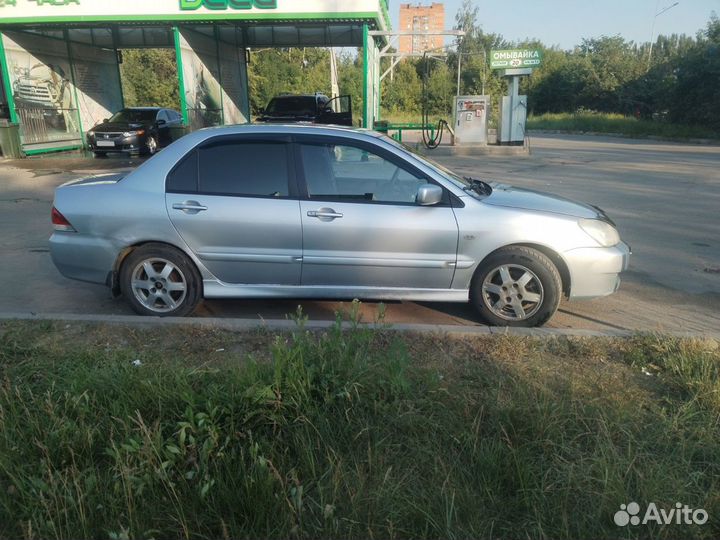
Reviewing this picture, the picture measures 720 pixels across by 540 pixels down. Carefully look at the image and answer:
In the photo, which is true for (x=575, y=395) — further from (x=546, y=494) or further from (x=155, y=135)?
(x=155, y=135)

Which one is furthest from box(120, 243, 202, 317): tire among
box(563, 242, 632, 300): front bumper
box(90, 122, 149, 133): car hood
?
box(90, 122, 149, 133): car hood

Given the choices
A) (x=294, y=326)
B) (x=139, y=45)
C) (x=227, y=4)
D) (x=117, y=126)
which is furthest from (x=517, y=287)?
(x=139, y=45)

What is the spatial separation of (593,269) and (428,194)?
4.96 feet

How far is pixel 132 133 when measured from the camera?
60.3 feet

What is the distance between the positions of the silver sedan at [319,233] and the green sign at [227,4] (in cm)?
1338

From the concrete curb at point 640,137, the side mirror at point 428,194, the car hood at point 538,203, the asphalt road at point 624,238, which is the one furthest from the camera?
the concrete curb at point 640,137

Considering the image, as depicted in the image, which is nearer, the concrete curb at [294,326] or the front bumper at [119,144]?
the concrete curb at [294,326]

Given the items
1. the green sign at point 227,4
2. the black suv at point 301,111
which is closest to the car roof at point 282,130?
the green sign at point 227,4

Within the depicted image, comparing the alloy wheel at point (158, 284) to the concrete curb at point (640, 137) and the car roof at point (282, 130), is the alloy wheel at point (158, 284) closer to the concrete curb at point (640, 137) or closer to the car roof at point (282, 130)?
the car roof at point (282, 130)

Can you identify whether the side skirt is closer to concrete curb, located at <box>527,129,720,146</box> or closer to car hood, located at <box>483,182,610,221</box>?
car hood, located at <box>483,182,610,221</box>

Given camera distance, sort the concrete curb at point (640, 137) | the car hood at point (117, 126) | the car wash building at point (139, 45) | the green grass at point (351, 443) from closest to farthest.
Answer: the green grass at point (351, 443)
the car wash building at point (139, 45)
the car hood at point (117, 126)
the concrete curb at point (640, 137)

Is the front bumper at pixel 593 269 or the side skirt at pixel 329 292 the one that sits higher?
the front bumper at pixel 593 269

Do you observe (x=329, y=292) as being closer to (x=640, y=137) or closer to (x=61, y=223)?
(x=61, y=223)

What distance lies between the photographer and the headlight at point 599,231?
15.5 ft
